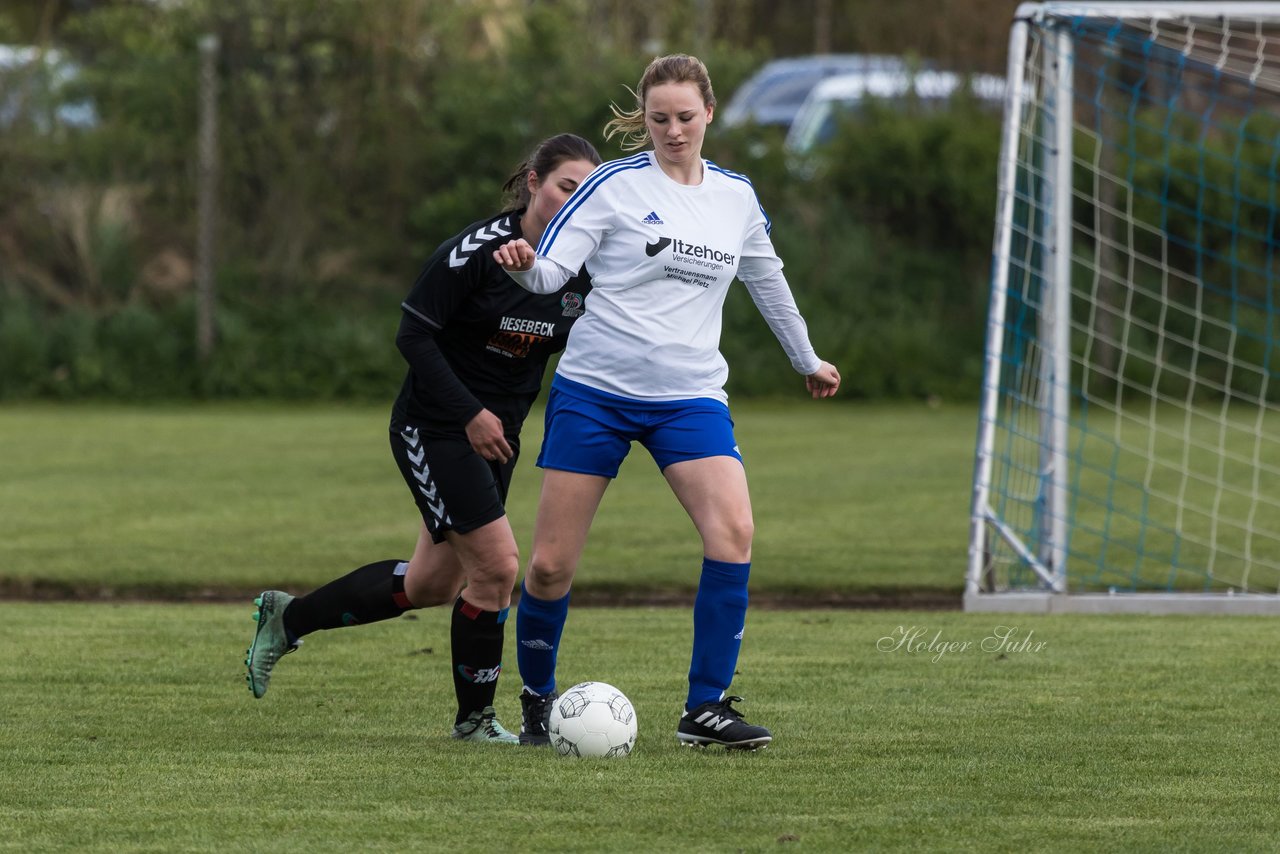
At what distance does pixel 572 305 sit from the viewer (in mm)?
5262

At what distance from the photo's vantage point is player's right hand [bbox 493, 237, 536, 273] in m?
4.67

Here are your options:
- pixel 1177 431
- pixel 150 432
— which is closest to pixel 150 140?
pixel 150 432

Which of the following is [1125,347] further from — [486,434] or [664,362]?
[486,434]

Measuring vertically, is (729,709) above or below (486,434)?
below

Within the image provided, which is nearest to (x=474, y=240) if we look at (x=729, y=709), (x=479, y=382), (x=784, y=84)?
(x=479, y=382)

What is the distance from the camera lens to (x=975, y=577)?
27.2 feet

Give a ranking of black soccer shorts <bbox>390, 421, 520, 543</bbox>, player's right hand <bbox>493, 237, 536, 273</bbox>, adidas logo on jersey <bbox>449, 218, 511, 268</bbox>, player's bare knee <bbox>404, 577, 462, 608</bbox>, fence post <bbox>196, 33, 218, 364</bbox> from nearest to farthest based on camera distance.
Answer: player's right hand <bbox>493, 237, 536, 273</bbox>
adidas logo on jersey <bbox>449, 218, 511, 268</bbox>
black soccer shorts <bbox>390, 421, 520, 543</bbox>
player's bare knee <bbox>404, 577, 462, 608</bbox>
fence post <bbox>196, 33, 218, 364</bbox>

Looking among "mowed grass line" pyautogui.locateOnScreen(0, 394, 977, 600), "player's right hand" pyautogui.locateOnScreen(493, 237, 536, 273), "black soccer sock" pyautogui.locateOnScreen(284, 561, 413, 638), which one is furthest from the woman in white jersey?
"mowed grass line" pyautogui.locateOnScreen(0, 394, 977, 600)

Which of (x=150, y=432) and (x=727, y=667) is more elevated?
(x=727, y=667)

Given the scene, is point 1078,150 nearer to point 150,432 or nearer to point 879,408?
point 879,408

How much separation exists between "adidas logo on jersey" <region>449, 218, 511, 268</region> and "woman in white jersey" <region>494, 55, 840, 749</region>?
0.19 meters

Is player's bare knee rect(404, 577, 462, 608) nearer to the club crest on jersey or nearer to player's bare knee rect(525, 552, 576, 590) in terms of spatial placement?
player's bare knee rect(525, 552, 576, 590)

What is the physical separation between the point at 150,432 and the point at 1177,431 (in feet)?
30.2

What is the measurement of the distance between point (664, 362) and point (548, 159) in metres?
0.78
